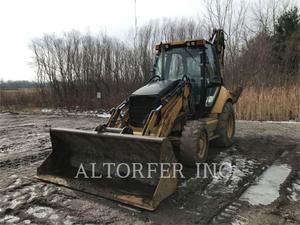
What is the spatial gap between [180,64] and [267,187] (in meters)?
2.77

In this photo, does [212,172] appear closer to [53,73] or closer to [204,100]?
[204,100]

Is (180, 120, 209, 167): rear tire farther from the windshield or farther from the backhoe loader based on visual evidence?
the windshield

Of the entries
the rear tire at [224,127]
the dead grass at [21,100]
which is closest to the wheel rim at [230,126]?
the rear tire at [224,127]

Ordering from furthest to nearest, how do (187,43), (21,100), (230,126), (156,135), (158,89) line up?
(21,100) < (230,126) < (187,43) < (158,89) < (156,135)

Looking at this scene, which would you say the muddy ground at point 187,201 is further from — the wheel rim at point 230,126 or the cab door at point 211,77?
the cab door at point 211,77

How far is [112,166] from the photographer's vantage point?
4227 mm

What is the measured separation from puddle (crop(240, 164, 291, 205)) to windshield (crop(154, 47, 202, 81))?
2128 mm

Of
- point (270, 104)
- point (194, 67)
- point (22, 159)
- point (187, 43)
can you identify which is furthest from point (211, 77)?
point (270, 104)

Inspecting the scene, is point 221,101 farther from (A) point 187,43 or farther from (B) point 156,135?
(B) point 156,135

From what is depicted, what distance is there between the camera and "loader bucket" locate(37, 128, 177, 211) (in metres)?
3.65

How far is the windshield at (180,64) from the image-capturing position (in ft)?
19.1

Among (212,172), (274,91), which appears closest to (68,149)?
(212,172)

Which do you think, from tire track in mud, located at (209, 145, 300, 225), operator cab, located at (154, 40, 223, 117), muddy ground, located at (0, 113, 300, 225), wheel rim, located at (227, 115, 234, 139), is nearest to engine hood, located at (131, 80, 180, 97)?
operator cab, located at (154, 40, 223, 117)

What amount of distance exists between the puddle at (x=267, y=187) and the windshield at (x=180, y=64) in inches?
83.8
